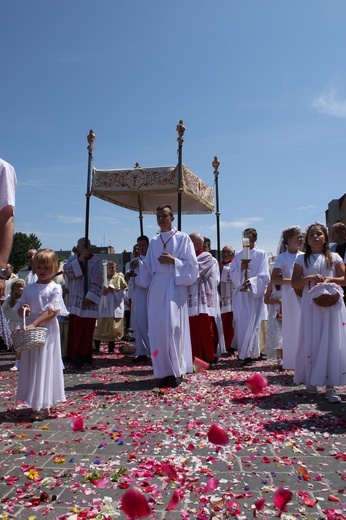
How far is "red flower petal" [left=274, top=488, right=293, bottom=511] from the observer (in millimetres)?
2895

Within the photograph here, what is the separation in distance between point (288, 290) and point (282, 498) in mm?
5152

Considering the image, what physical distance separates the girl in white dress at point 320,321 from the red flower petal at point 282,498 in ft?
10.0

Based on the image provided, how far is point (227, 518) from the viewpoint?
Result: 2.84 metres

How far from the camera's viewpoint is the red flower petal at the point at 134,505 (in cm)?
271

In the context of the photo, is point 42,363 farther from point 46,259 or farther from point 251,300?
point 251,300

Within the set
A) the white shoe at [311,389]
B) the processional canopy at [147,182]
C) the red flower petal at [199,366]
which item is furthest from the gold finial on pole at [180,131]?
the white shoe at [311,389]

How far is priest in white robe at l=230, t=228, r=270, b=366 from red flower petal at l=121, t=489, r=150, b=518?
21.3 feet

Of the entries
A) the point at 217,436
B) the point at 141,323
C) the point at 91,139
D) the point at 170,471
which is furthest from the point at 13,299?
the point at 170,471

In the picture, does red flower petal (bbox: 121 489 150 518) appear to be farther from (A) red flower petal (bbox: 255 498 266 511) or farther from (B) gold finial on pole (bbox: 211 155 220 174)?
(B) gold finial on pole (bbox: 211 155 220 174)

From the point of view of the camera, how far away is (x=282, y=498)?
291cm

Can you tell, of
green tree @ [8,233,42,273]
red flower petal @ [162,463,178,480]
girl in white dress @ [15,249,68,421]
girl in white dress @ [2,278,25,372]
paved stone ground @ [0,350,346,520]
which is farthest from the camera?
green tree @ [8,233,42,273]

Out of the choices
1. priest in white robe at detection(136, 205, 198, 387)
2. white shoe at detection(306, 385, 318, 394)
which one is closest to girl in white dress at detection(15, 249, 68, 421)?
priest in white robe at detection(136, 205, 198, 387)

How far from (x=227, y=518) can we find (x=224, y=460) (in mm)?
954

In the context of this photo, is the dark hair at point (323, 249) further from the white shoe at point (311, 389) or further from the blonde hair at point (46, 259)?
the blonde hair at point (46, 259)
